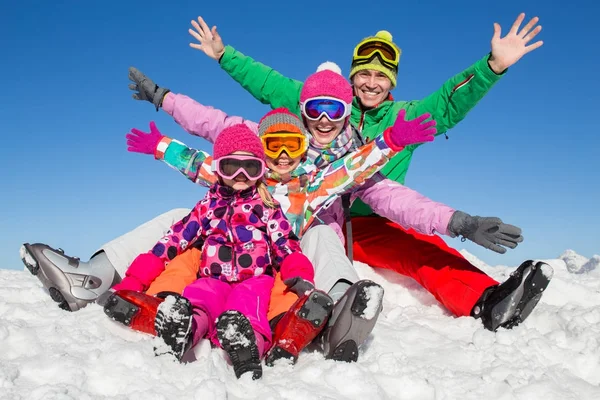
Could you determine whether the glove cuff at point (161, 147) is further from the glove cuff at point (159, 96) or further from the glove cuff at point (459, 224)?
the glove cuff at point (459, 224)

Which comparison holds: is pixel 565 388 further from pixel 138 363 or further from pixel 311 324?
pixel 138 363

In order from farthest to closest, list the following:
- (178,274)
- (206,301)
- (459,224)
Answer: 1. (459,224)
2. (178,274)
3. (206,301)

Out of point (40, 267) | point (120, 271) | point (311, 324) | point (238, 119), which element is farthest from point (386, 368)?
Result: point (238, 119)

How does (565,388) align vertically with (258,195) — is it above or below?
below

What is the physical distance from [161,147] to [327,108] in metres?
1.45

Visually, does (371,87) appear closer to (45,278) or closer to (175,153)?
(175,153)

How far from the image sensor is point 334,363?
9.49ft

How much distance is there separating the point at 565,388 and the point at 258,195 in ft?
7.54

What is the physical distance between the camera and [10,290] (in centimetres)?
418

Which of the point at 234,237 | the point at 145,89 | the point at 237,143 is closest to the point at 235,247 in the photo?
the point at 234,237

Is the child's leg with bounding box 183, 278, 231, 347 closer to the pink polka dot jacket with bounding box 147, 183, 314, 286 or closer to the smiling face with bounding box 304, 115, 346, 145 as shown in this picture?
the pink polka dot jacket with bounding box 147, 183, 314, 286

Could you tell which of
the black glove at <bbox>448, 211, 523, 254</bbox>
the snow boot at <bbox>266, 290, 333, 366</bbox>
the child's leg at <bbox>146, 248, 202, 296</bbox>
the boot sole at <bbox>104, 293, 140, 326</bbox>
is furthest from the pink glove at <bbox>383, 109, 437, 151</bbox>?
the boot sole at <bbox>104, 293, 140, 326</bbox>

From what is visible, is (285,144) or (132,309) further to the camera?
(285,144)

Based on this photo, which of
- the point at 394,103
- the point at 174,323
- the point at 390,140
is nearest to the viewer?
the point at 174,323
